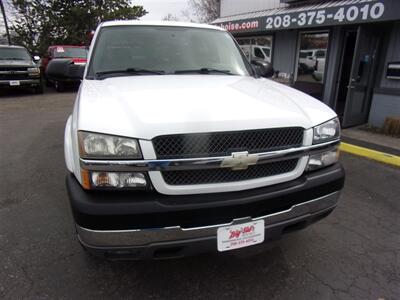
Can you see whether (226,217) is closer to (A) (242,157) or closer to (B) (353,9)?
(A) (242,157)

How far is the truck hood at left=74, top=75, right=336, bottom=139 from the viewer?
1927 mm

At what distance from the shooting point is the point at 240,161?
2018 mm

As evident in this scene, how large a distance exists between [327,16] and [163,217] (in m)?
7.13

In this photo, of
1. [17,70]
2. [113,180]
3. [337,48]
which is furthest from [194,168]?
[17,70]

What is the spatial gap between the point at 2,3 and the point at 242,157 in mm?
26008

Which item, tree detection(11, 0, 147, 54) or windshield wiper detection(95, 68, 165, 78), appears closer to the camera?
windshield wiper detection(95, 68, 165, 78)

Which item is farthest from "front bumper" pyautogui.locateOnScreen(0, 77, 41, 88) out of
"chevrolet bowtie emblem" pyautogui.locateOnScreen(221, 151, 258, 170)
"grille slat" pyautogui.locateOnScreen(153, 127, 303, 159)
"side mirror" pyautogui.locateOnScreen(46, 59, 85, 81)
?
"chevrolet bowtie emblem" pyautogui.locateOnScreen(221, 151, 258, 170)

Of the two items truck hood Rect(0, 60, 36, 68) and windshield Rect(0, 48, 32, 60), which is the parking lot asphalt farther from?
windshield Rect(0, 48, 32, 60)

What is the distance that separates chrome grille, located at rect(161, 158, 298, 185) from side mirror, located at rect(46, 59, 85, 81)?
225 centimetres

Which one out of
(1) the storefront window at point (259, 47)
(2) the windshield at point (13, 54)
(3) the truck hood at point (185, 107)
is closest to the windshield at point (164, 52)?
(3) the truck hood at point (185, 107)

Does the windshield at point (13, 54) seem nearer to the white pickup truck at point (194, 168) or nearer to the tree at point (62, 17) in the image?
the tree at point (62, 17)

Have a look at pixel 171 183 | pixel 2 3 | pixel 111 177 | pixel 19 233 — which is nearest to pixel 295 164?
pixel 171 183

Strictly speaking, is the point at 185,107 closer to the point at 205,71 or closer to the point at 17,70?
the point at 205,71

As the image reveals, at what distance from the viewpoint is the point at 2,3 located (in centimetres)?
2205
